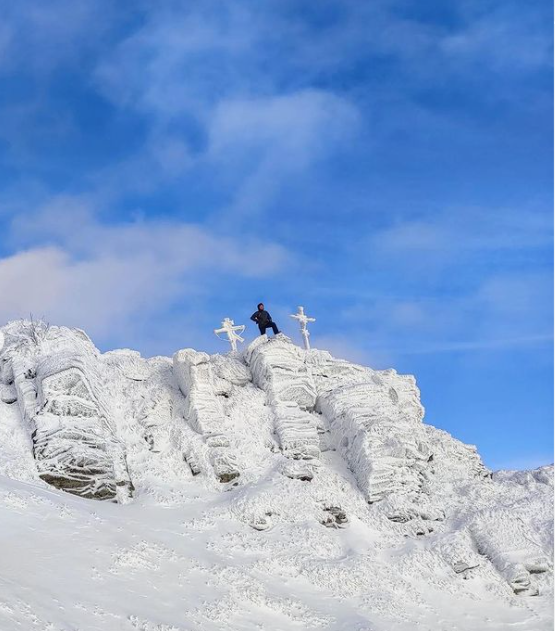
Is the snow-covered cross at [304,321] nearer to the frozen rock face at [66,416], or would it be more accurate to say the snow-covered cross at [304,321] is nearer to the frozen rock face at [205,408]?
the frozen rock face at [205,408]

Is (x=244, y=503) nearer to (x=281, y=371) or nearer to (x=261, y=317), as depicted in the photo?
(x=281, y=371)

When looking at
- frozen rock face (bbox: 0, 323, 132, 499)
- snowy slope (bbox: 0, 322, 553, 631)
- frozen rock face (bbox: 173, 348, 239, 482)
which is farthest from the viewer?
frozen rock face (bbox: 173, 348, 239, 482)

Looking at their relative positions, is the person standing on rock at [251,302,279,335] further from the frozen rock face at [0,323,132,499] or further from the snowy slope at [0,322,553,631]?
the frozen rock face at [0,323,132,499]

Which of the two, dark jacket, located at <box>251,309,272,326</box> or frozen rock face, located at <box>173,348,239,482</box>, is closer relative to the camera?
frozen rock face, located at <box>173,348,239,482</box>

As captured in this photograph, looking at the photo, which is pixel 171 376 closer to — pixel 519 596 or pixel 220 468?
pixel 220 468

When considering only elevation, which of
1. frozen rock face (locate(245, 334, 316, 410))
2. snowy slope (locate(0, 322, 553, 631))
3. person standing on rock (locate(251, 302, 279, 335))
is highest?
person standing on rock (locate(251, 302, 279, 335))

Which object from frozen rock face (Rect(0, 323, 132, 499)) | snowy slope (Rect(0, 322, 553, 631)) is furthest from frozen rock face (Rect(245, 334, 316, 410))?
frozen rock face (Rect(0, 323, 132, 499))

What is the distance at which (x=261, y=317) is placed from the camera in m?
35.2

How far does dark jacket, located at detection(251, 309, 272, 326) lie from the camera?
35062 millimetres

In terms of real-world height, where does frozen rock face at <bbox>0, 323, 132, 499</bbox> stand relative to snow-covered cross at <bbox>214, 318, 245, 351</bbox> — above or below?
below

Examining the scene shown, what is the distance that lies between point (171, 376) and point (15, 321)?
824 cm

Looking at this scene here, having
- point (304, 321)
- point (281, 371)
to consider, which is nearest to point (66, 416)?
point (281, 371)

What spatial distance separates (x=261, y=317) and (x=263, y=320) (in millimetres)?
197

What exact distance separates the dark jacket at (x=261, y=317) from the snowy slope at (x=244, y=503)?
106 inches
